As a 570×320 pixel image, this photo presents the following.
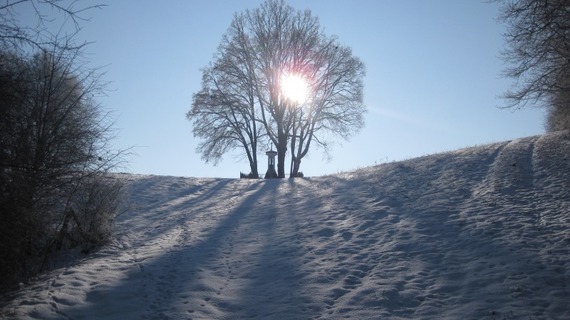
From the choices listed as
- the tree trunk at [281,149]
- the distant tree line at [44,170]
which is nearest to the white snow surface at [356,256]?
the distant tree line at [44,170]

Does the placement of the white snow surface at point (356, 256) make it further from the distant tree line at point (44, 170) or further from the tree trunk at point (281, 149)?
the tree trunk at point (281, 149)

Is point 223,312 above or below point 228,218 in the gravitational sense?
below

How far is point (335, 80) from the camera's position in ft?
108

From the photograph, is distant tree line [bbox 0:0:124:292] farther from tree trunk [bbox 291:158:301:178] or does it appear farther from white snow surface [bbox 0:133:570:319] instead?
tree trunk [bbox 291:158:301:178]

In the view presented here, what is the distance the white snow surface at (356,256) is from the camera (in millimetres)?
6883

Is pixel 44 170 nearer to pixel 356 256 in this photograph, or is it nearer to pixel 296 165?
pixel 356 256

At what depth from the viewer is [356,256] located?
9172 mm

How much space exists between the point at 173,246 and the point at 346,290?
16.2ft

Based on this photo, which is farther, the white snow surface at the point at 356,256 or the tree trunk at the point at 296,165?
the tree trunk at the point at 296,165

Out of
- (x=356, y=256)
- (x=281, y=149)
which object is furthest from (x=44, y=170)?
(x=281, y=149)

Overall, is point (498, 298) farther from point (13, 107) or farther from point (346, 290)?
point (13, 107)

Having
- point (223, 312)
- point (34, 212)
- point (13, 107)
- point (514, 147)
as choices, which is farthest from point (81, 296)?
point (514, 147)

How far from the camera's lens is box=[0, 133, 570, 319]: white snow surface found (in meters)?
6.88

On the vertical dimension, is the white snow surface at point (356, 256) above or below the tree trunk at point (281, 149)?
below
